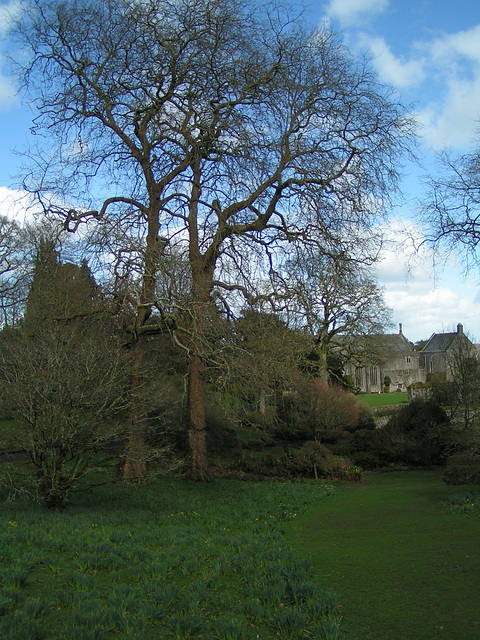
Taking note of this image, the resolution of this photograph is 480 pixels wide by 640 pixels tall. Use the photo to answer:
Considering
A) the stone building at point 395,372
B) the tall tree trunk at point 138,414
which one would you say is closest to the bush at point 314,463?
the tall tree trunk at point 138,414

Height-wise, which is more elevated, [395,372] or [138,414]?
[395,372]

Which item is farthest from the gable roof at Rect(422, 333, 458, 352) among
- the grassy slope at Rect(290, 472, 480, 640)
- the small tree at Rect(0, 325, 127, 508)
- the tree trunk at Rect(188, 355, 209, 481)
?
the small tree at Rect(0, 325, 127, 508)

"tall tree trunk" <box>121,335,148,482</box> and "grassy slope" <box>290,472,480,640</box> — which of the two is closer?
"grassy slope" <box>290,472,480,640</box>

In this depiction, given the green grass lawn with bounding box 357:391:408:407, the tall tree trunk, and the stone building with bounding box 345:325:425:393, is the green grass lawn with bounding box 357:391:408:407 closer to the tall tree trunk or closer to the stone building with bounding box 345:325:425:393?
the stone building with bounding box 345:325:425:393

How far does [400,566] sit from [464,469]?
31.9ft

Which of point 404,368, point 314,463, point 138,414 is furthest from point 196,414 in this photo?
point 404,368

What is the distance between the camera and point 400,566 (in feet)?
22.7

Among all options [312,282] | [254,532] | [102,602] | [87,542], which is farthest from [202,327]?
[102,602]

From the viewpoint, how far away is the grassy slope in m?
5.00

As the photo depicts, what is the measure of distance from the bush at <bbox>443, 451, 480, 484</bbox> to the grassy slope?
2.11 m

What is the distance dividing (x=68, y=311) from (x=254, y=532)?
9484 millimetres

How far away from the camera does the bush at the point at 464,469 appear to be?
15016 mm

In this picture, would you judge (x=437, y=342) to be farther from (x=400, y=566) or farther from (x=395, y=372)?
(x=400, y=566)

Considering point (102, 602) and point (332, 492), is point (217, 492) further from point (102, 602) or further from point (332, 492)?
point (102, 602)
